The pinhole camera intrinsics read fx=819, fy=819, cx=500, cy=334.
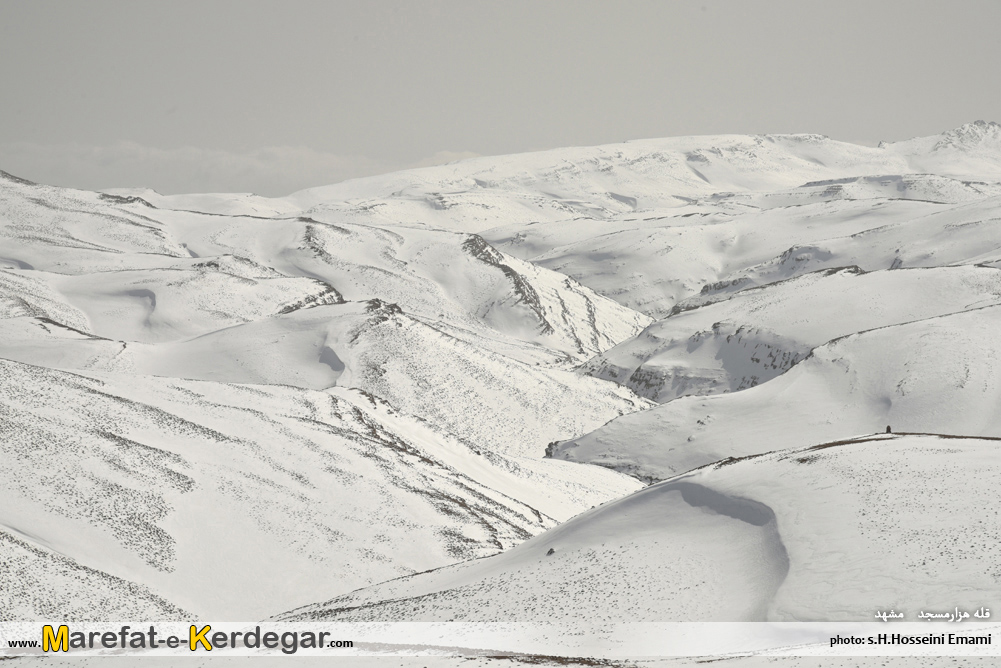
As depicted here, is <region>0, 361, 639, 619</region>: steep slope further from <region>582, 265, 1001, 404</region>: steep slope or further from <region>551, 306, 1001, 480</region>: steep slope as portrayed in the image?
<region>582, 265, 1001, 404</region>: steep slope

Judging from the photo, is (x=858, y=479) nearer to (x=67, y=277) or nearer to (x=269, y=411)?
(x=269, y=411)

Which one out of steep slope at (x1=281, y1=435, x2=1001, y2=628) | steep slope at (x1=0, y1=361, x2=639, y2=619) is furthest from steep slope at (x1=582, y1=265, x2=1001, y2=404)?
steep slope at (x1=281, y1=435, x2=1001, y2=628)

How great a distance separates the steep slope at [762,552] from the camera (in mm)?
24969

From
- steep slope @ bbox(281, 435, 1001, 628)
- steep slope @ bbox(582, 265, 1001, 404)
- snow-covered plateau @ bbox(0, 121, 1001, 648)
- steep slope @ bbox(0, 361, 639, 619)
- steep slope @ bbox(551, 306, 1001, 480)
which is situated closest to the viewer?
steep slope @ bbox(281, 435, 1001, 628)

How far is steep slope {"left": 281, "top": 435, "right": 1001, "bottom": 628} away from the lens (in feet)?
81.9

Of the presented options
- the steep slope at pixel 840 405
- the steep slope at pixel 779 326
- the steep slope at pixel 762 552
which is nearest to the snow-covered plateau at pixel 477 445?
the steep slope at pixel 762 552

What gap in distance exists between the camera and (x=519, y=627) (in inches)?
1109

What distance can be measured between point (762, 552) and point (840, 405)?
39.8 m

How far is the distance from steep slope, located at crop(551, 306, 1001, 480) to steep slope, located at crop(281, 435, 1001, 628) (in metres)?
26.5

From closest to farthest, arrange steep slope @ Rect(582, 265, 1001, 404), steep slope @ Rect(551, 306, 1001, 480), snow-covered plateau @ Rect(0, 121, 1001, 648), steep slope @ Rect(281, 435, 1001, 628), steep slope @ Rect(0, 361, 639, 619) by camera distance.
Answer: steep slope @ Rect(281, 435, 1001, 628), snow-covered plateau @ Rect(0, 121, 1001, 648), steep slope @ Rect(0, 361, 639, 619), steep slope @ Rect(551, 306, 1001, 480), steep slope @ Rect(582, 265, 1001, 404)

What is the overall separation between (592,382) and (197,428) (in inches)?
1938

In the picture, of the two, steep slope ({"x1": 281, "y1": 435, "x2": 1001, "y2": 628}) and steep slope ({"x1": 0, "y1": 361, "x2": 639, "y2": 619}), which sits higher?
steep slope ({"x1": 281, "y1": 435, "x2": 1001, "y2": 628})

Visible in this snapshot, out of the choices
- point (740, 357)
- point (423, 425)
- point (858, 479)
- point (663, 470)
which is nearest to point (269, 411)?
point (423, 425)

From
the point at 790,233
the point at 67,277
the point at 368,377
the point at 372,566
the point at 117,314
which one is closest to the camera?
the point at 372,566
